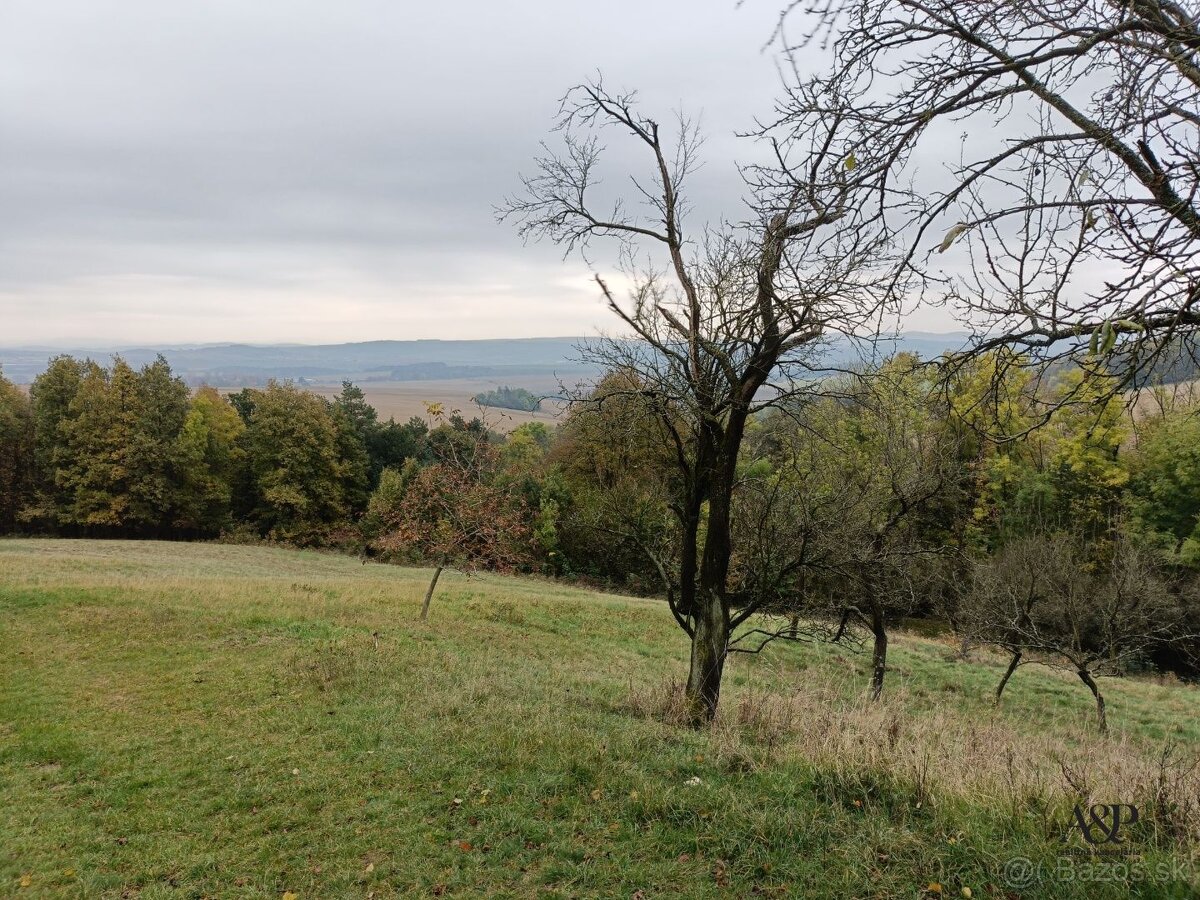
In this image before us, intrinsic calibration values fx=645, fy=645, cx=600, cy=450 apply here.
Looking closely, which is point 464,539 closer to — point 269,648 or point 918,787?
point 269,648

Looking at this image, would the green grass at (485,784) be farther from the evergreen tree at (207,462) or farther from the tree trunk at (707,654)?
the evergreen tree at (207,462)

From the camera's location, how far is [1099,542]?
28.5m

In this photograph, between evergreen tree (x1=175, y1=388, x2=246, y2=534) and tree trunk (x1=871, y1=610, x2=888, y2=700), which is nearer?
tree trunk (x1=871, y1=610, x2=888, y2=700)

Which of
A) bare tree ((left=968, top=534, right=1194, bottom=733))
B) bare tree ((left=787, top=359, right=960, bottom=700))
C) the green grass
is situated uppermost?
bare tree ((left=787, top=359, right=960, bottom=700))

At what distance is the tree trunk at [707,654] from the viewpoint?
7.42 m

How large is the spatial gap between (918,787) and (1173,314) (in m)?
3.61

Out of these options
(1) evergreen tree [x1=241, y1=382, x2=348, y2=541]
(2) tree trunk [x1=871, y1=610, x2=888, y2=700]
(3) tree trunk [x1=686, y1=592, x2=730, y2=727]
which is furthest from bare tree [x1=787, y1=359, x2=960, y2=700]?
(1) evergreen tree [x1=241, y1=382, x2=348, y2=541]

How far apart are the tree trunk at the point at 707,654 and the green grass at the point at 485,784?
354 millimetres

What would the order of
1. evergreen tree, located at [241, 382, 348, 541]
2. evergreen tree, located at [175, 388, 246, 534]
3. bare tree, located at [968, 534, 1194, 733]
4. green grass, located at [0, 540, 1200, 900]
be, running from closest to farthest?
green grass, located at [0, 540, 1200, 900]
bare tree, located at [968, 534, 1194, 733]
evergreen tree, located at [175, 388, 246, 534]
evergreen tree, located at [241, 382, 348, 541]

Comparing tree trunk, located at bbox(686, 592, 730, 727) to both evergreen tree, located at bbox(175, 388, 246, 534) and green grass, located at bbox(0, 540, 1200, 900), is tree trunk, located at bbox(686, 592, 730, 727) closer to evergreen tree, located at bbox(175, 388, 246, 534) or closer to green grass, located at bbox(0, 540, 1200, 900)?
green grass, located at bbox(0, 540, 1200, 900)

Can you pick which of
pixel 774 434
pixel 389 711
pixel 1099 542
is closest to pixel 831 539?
pixel 774 434

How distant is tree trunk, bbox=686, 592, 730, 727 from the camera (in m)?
7.42

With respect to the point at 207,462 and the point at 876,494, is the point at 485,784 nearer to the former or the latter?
the point at 876,494

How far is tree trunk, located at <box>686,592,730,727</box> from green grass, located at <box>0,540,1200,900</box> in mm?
354
